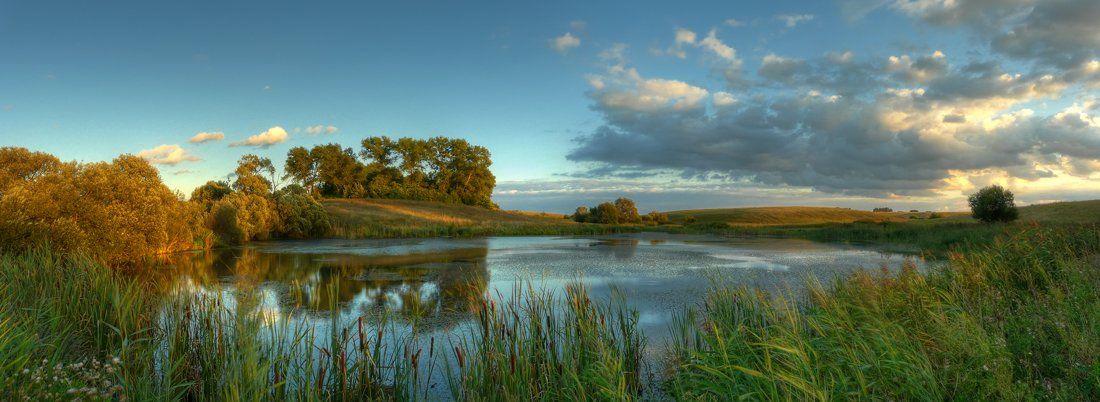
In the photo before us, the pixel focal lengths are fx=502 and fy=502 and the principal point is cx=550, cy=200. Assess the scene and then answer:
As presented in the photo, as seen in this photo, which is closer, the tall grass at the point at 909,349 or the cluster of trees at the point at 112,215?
the tall grass at the point at 909,349

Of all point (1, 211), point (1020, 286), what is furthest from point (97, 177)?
point (1020, 286)

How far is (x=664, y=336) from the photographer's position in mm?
8242

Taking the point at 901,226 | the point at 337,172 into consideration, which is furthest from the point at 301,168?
the point at 901,226

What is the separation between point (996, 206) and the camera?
37406 mm

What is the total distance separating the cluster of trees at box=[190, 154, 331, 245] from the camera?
31969 mm

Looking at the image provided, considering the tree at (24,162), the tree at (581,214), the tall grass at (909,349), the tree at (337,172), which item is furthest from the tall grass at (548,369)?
the tree at (337,172)

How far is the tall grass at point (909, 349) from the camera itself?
4293 millimetres

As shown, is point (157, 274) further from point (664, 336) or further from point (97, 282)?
point (664, 336)

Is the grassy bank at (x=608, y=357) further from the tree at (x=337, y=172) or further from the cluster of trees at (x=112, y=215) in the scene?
the tree at (x=337, y=172)

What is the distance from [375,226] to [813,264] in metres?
34.7

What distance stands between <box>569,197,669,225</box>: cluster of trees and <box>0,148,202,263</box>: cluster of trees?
166 feet

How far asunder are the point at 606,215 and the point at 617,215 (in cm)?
152

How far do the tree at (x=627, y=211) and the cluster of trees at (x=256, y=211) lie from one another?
38.9 meters

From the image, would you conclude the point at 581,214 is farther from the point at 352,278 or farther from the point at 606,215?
the point at 352,278
